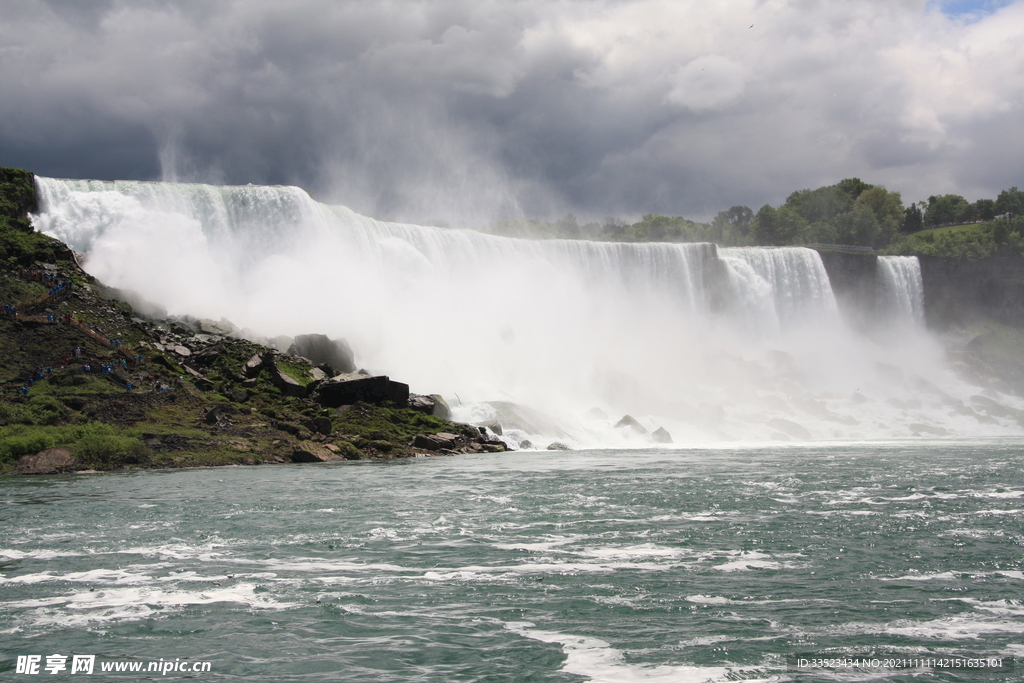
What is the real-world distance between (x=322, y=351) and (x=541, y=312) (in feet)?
69.2

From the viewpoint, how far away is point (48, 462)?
23.9 meters

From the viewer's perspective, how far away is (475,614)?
30.6 ft

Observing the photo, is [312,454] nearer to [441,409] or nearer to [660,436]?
[441,409]

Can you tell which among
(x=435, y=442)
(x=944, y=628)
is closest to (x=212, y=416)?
(x=435, y=442)

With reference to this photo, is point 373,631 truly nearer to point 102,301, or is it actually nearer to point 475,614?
point 475,614

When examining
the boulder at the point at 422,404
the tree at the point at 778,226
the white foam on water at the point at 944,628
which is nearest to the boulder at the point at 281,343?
the boulder at the point at 422,404

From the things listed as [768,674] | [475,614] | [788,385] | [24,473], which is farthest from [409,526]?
[788,385]

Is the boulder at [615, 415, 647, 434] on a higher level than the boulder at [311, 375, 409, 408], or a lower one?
lower

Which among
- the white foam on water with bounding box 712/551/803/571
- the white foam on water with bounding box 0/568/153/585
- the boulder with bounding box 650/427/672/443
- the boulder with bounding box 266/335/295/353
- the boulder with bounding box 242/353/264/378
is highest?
the boulder with bounding box 266/335/295/353

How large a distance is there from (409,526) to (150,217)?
33.4m

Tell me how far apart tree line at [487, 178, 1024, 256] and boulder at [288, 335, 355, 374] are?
5894cm

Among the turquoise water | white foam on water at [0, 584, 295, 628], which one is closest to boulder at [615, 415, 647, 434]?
the turquoise water

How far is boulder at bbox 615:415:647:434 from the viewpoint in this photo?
4028 centimetres

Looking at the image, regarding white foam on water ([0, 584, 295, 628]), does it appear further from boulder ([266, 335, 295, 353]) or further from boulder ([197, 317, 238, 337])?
boulder ([197, 317, 238, 337])
